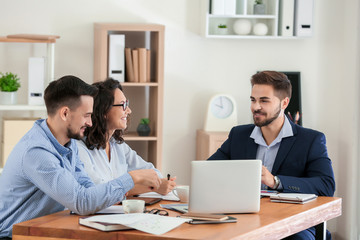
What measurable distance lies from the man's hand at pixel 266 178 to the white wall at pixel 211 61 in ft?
Result: 6.30

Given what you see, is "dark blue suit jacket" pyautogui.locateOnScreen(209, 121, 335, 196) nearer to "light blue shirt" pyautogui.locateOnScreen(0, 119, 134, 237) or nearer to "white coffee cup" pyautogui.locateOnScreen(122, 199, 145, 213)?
"white coffee cup" pyautogui.locateOnScreen(122, 199, 145, 213)

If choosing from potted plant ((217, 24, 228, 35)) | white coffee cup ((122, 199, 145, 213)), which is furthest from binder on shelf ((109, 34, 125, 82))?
white coffee cup ((122, 199, 145, 213))

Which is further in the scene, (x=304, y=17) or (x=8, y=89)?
(x=304, y=17)

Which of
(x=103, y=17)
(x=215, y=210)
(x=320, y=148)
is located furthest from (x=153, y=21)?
(x=215, y=210)

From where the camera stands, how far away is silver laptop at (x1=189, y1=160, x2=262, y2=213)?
91.2 inches

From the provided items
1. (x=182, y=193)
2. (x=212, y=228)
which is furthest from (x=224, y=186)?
(x=182, y=193)

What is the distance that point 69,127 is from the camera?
250cm

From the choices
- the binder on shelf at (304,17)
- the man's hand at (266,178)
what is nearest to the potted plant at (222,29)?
the binder on shelf at (304,17)

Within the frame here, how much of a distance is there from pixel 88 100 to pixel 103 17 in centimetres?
220

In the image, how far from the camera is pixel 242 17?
4648 millimetres

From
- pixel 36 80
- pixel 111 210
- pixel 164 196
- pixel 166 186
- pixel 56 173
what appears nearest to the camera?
pixel 56 173

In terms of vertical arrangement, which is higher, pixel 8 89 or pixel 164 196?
pixel 8 89

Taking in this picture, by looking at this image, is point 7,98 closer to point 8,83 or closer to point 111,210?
point 8,83

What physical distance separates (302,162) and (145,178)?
3.22ft
